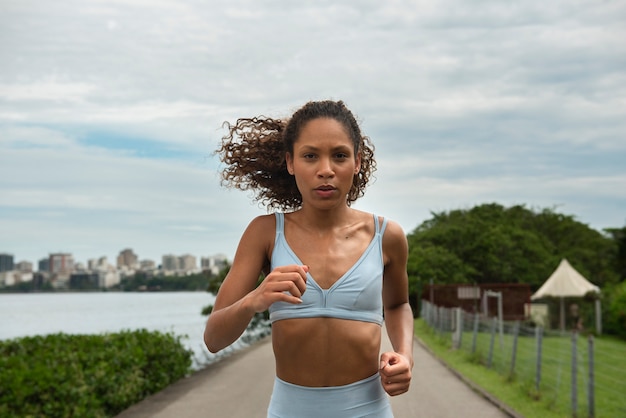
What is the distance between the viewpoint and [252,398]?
12.7 m

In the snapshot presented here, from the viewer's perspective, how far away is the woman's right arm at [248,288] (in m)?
2.84

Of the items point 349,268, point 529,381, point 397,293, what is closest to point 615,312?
point 529,381

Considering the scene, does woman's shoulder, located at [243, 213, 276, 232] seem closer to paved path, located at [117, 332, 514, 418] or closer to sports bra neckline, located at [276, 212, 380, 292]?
sports bra neckline, located at [276, 212, 380, 292]

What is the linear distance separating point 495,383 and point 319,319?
12.3 metres

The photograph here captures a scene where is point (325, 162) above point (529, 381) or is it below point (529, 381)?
above

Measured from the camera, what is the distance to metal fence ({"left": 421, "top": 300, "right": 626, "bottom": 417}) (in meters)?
11.6

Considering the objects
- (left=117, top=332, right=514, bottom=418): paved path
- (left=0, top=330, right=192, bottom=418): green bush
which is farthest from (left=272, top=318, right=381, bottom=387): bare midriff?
(left=117, top=332, right=514, bottom=418): paved path

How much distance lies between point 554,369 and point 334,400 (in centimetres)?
1792

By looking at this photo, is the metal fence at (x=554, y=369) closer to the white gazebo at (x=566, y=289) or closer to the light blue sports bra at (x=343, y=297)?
the white gazebo at (x=566, y=289)

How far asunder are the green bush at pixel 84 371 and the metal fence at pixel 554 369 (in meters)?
6.12

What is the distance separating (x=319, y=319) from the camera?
10.5ft

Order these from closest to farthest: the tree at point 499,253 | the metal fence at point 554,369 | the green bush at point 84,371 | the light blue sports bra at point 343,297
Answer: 1. the light blue sports bra at point 343,297
2. the green bush at point 84,371
3. the metal fence at point 554,369
4. the tree at point 499,253

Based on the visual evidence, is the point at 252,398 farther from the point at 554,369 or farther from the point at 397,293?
the point at 554,369

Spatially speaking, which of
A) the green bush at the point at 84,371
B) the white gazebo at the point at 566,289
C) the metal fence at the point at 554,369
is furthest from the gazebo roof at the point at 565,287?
the green bush at the point at 84,371
